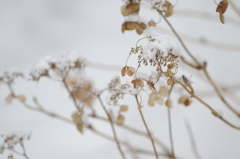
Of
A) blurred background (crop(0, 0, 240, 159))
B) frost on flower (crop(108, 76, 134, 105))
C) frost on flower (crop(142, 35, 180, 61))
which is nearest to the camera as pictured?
frost on flower (crop(142, 35, 180, 61))

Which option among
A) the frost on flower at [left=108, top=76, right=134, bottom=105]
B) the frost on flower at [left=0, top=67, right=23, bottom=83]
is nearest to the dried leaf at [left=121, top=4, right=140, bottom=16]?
the frost on flower at [left=108, top=76, right=134, bottom=105]

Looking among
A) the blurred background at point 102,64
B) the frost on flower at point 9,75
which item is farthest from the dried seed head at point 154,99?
the frost on flower at point 9,75

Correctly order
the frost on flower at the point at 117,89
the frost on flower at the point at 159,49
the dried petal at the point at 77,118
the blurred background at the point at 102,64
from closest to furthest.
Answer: the frost on flower at the point at 159,49 → the frost on flower at the point at 117,89 → the dried petal at the point at 77,118 → the blurred background at the point at 102,64

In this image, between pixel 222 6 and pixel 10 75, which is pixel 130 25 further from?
pixel 10 75

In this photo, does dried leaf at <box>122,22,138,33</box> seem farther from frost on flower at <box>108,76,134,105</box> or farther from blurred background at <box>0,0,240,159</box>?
blurred background at <box>0,0,240,159</box>

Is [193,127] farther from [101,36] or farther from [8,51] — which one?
[8,51]

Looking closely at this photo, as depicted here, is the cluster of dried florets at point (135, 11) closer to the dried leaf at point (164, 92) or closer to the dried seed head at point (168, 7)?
the dried seed head at point (168, 7)

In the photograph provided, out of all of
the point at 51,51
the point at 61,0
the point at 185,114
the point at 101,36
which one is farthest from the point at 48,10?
the point at 185,114

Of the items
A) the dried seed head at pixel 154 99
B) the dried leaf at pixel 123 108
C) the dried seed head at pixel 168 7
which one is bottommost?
the dried leaf at pixel 123 108
